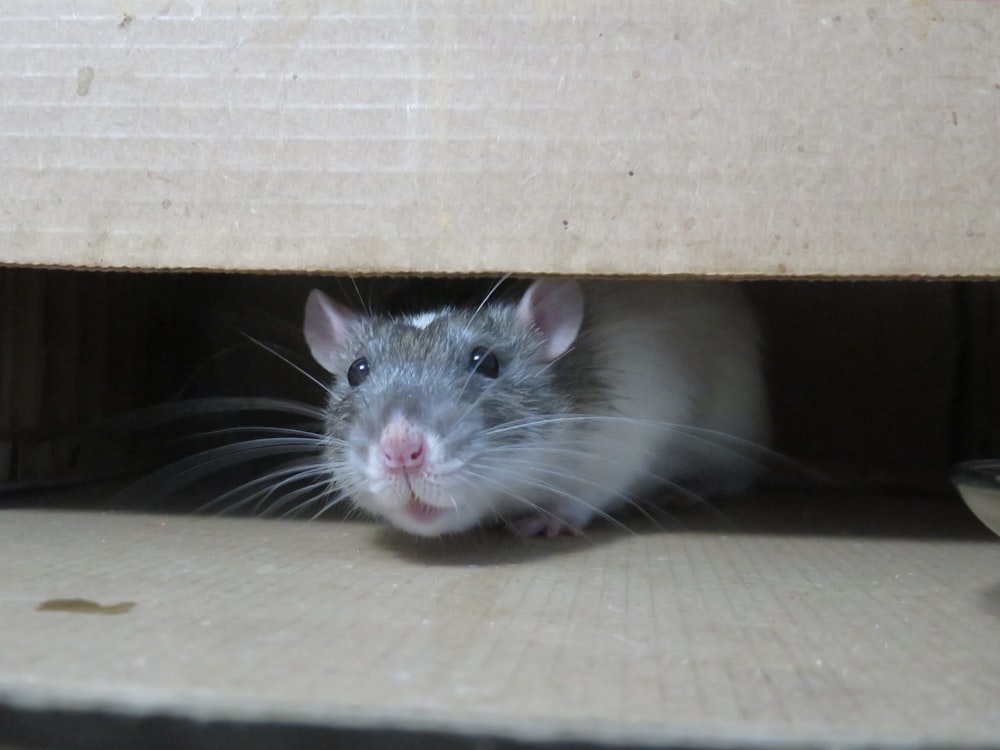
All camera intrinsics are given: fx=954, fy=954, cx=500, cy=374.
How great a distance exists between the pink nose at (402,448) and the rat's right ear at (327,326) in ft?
1.34

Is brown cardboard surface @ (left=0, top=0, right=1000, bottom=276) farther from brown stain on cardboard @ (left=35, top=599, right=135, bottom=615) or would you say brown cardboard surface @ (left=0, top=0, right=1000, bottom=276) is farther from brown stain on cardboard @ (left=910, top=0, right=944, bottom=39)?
brown stain on cardboard @ (left=35, top=599, right=135, bottom=615)

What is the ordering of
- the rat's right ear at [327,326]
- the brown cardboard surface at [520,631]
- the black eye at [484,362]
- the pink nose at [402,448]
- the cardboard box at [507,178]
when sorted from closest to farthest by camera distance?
the brown cardboard surface at [520,631], the cardboard box at [507,178], the pink nose at [402,448], the black eye at [484,362], the rat's right ear at [327,326]

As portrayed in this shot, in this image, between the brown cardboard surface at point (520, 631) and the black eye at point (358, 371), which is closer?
the brown cardboard surface at point (520, 631)

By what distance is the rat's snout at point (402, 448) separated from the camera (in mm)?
1153

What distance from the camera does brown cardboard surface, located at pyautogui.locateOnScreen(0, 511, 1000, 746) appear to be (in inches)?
27.0

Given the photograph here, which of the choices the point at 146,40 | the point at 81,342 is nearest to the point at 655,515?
the point at 146,40

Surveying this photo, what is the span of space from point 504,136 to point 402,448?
0.39 metres

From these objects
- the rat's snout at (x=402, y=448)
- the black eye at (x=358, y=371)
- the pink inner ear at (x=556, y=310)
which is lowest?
the rat's snout at (x=402, y=448)

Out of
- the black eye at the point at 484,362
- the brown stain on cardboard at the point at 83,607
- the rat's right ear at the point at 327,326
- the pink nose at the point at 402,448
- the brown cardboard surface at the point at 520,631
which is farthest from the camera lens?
the rat's right ear at the point at 327,326

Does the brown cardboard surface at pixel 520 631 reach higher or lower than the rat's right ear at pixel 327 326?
lower

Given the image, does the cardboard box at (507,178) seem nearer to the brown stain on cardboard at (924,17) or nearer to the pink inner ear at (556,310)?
the brown stain on cardboard at (924,17)

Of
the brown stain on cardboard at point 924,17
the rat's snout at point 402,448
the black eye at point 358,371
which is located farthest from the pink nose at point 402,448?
the brown stain on cardboard at point 924,17

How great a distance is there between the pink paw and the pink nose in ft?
1.03

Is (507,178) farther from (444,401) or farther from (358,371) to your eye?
(358,371)
